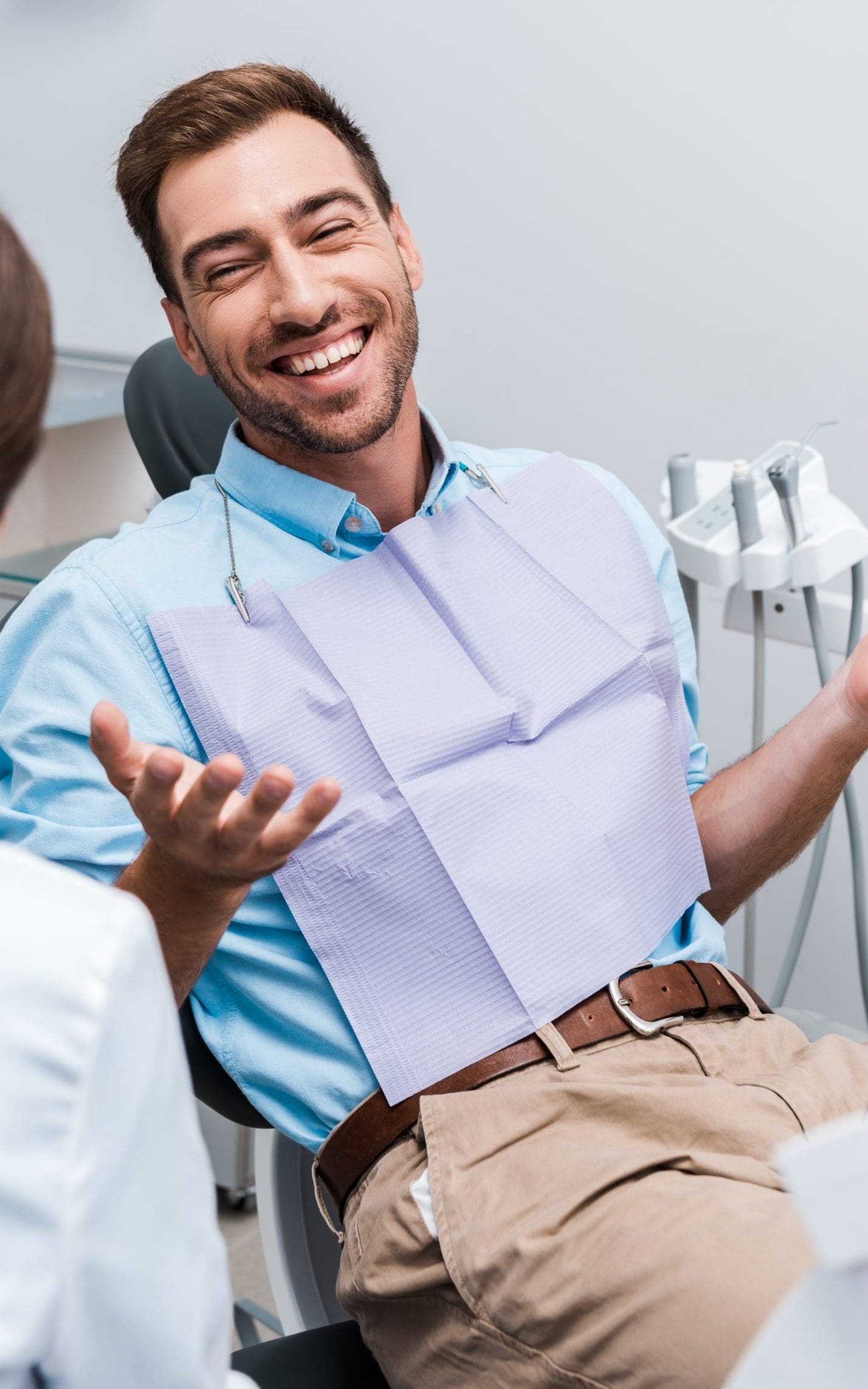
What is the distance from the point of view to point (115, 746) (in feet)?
2.72

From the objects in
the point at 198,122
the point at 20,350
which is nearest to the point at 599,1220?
the point at 20,350

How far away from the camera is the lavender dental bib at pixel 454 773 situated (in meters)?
1.08

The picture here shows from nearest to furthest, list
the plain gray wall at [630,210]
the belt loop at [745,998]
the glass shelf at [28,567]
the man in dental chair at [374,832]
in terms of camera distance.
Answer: the man in dental chair at [374,832]
the belt loop at [745,998]
the plain gray wall at [630,210]
the glass shelf at [28,567]

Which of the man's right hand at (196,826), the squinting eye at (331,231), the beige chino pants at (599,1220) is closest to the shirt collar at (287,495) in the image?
the squinting eye at (331,231)

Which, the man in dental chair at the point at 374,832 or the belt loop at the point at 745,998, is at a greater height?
the man in dental chair at the point at 374,832

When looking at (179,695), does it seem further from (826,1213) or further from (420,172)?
(420,172)

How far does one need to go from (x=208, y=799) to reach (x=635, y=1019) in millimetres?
479

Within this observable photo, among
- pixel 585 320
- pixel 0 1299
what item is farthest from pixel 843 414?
pixel 0 1299

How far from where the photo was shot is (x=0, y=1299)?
0.47 meters

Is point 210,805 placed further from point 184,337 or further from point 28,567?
point 28,567

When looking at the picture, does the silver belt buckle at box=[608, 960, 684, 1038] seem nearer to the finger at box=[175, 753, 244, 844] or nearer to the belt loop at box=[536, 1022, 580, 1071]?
the belt loop at box=[536, 1022, 580, 1071]

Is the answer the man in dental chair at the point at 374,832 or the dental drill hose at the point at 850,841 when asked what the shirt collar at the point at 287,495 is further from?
the dental drill hose at the point at 850,841

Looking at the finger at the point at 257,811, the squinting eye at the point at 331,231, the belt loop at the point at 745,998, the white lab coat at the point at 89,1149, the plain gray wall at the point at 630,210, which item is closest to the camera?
the white lab coat at the point at 89,1149

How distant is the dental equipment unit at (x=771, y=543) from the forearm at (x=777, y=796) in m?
0.21
